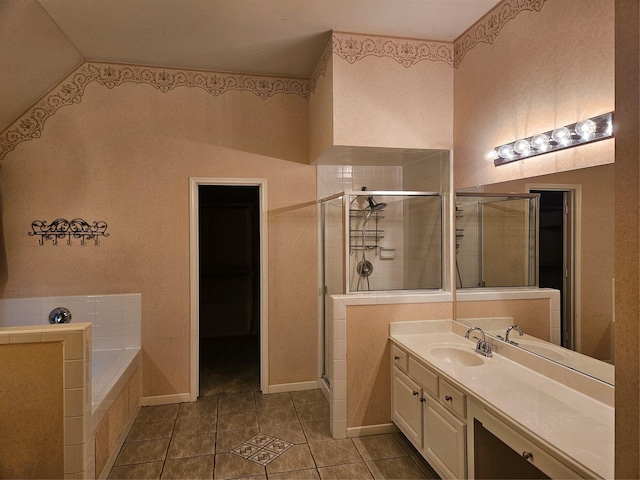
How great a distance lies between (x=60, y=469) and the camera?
6.34 feet

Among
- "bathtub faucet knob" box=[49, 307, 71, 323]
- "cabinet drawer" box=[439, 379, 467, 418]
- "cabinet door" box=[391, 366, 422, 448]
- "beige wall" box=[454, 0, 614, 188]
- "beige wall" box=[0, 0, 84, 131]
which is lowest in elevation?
"cabinet door" box=[391, 366, 422, 448]

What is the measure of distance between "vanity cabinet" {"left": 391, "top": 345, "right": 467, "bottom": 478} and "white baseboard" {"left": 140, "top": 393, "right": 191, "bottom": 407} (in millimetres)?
1846

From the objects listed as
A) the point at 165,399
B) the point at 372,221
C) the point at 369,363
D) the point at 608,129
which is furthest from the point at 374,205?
the point at 165,399

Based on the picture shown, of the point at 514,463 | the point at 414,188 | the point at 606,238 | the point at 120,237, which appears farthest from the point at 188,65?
the point at 514,463

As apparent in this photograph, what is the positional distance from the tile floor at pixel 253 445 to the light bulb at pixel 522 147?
2.00 m

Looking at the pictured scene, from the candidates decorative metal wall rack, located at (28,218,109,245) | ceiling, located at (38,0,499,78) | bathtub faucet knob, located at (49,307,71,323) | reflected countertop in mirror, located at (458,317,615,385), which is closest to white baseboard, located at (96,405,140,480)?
bathtub faucet knob, located at (49,307,71,323)

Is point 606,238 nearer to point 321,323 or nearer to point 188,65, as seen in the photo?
point 321,323

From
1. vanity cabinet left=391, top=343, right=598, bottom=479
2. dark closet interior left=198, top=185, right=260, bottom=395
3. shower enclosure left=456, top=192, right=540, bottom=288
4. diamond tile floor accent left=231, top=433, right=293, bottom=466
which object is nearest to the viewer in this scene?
vanity cabinet left=391, top=343, right=598, bottom=479

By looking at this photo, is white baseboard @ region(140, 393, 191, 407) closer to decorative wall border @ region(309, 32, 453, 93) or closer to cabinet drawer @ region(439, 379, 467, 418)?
cabinet drawer @ region(439, 379, 467, 418)

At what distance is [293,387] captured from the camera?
3.67m

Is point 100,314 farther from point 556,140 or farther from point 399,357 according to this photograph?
point 556,140

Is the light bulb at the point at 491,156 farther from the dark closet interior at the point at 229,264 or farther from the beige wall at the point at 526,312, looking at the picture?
the dark closet interior at the point at 229,264

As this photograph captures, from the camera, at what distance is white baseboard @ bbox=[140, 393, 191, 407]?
339 centimetres

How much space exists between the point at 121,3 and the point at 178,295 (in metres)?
2.21
